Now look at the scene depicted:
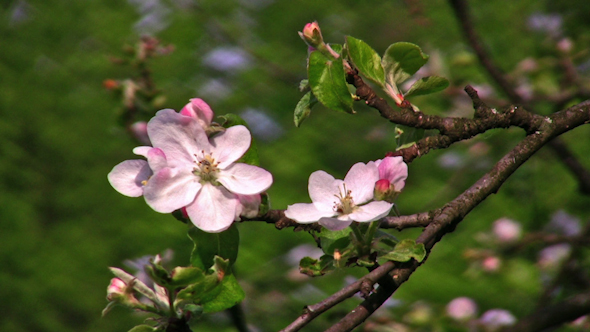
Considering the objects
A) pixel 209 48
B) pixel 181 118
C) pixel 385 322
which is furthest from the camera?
pixel 209 48

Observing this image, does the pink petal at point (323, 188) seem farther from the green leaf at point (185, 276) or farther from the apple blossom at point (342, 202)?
the green leaf at point (185, 276)

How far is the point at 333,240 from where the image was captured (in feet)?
1.77

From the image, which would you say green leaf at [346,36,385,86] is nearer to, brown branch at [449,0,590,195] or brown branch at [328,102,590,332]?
brown branch at [328,102,590,332]

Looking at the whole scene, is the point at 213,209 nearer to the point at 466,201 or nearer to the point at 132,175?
the point at 132,175

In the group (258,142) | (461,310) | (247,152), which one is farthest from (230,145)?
(258,142)

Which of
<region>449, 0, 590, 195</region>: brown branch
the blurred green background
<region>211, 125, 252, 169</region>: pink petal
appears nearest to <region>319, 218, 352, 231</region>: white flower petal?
<region>211, 125, 252, 169</region>: pink petal

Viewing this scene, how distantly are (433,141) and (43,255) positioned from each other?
168cm

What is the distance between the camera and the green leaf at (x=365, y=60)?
21.5 inches

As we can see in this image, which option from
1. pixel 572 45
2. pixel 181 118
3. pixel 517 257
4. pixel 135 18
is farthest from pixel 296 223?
pixel 135 18

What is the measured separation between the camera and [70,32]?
2406 mm

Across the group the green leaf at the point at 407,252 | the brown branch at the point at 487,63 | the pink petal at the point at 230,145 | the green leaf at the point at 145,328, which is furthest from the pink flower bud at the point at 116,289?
the brown branch at the point at 487,63

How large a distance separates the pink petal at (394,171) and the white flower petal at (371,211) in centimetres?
3

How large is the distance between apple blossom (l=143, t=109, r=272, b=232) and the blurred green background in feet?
2.69

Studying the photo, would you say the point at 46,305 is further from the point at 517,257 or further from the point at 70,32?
the point at 517,257
